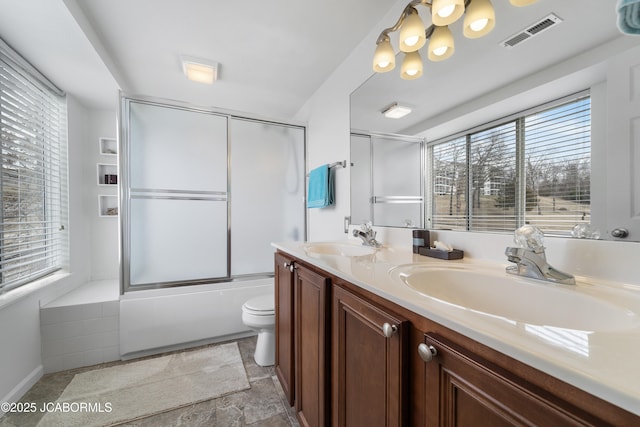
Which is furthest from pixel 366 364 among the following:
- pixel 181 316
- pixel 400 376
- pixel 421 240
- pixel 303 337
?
pixel 181 316

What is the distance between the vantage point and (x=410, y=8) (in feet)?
3.91

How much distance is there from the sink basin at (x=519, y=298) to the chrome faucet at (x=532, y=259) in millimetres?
24

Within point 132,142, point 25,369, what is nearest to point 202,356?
point 25,369

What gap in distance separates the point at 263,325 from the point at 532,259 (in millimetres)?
1680

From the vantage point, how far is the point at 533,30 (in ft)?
2.94

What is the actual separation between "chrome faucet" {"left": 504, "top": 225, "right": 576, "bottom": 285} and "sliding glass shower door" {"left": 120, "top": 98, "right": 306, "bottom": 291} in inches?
83.5

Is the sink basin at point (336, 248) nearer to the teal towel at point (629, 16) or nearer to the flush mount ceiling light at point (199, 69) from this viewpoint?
the teal towel at point (629, 16)

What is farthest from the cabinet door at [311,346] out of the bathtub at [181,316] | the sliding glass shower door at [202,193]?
the sliding glass shower door at [202,193]

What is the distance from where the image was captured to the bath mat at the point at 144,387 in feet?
4.75

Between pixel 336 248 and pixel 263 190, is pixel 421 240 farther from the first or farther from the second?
pixel 263 190

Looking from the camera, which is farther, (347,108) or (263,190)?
(263,190)

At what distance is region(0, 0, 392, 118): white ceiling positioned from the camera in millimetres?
1482

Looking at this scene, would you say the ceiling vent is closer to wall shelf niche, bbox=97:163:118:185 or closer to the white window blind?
the white window blind

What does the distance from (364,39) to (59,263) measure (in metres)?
3.09
